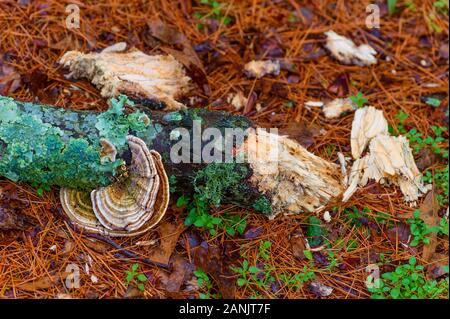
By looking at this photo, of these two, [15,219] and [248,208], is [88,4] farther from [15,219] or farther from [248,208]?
[248,208]

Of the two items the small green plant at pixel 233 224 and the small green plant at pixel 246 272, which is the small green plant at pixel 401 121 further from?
the small green plant at pixel 246 272

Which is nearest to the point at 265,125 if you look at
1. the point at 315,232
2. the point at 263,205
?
the point at 263,205

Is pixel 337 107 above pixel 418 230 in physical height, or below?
above

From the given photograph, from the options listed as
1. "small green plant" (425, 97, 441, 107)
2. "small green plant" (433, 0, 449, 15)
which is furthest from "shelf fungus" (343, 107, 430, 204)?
"small green plant" (433, 0, 449, 15)

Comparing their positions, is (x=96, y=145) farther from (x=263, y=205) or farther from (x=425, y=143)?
(x=425, y=143)

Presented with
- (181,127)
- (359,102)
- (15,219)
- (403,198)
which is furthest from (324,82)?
(15,219)

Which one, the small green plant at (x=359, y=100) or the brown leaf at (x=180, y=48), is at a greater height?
the brown leaf at (x=180, y=48)

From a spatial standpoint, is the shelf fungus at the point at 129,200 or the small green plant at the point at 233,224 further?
the small green plant at the point at 233,224

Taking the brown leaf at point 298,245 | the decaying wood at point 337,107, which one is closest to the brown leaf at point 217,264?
the brown leaf at point 298,245
